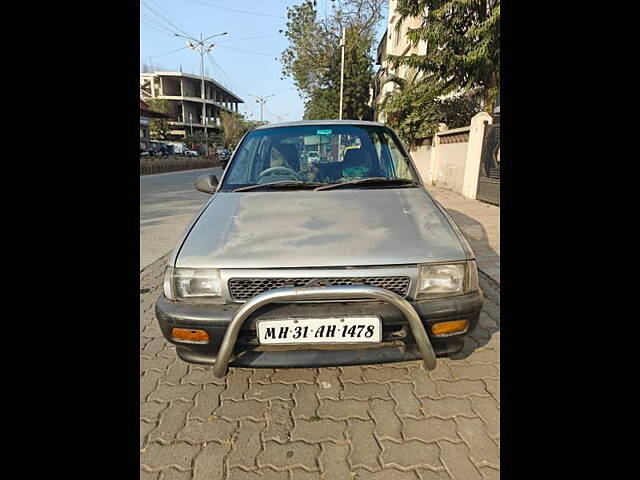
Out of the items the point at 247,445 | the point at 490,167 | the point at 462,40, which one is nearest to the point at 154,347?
the point at 247,445

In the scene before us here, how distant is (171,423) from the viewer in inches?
68.5

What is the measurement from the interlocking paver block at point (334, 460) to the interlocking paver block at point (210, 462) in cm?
45

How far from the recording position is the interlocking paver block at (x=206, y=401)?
5.86ft

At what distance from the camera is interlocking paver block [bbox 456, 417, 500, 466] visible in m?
1.50

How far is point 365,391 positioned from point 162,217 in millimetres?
6361

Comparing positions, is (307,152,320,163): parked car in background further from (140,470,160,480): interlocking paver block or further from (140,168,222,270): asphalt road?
(140,168,222,270): asphalt road

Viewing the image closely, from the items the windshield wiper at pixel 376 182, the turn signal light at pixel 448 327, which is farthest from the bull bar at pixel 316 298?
the windshield wiper at pixel 376 182

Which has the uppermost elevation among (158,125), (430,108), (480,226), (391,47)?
(391,47)

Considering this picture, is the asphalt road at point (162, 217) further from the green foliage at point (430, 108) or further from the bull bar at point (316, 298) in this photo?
the green foliage at point (430, 108)

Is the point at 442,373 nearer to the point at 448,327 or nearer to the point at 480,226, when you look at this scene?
the point at 448,327

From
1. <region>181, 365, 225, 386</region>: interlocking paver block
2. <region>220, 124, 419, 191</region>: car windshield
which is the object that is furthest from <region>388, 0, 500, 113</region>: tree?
<region>181, 365, 225, 386</region>: interlocking paver block
